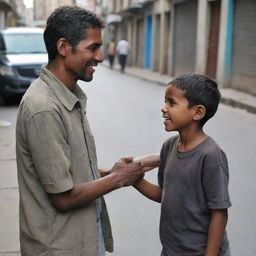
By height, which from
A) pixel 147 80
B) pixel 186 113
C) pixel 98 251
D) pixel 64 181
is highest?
pixel 186 113

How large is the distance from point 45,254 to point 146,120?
834 centimetres

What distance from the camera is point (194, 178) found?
6.68ft

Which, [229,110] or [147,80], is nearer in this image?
[229,110]

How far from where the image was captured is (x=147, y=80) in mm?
21859

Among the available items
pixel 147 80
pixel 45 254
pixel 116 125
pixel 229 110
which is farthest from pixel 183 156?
pixel 147 80

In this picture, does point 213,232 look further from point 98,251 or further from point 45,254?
point 45,254

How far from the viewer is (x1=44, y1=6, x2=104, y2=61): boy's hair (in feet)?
6.08

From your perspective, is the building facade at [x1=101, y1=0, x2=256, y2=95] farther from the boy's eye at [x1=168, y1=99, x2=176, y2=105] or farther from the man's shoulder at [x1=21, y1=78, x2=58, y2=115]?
the man's shoulder at [x1=21, y1=78, x2=58, y2=115]

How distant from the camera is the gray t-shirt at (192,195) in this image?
6.56ft

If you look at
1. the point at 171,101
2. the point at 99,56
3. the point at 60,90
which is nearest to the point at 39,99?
the point at 60,90

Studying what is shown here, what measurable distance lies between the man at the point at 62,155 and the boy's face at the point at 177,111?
0.26 meters

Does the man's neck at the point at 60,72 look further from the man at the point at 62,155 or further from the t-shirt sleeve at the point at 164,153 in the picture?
the t-shirt sleeve at the point at 164,153

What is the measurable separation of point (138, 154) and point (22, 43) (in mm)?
7479

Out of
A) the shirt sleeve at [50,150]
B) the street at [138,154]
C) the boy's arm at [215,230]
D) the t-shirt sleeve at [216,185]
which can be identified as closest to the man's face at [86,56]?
the shirt sleeve at [50,150]
